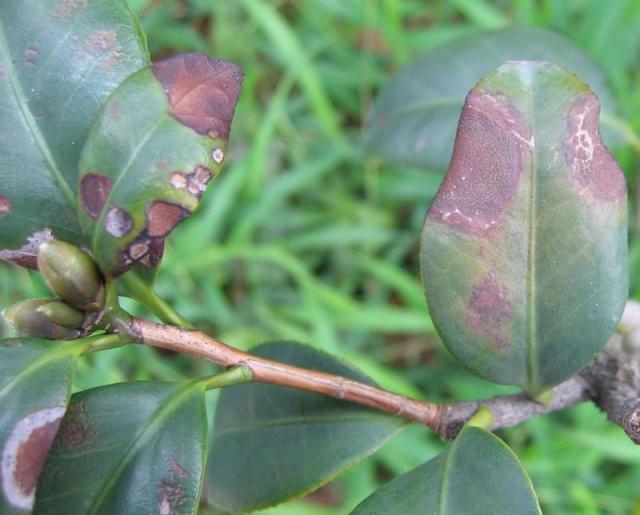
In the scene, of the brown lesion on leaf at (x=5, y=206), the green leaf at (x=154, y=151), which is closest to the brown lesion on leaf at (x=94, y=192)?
the green leaf at (x=154, y=151)

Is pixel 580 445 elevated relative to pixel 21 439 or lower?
lower

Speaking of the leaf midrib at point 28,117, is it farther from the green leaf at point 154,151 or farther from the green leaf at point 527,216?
the green leaf at point 527,216

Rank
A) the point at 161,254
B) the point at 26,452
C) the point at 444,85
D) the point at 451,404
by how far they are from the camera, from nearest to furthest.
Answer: the point at 26,452 → the point at 161,254 → the point at 451,404 → the point at 444,85

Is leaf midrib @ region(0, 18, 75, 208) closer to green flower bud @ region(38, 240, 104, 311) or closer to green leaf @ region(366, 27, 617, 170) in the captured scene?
green flower bud @ region(38, 240, 104, 311)

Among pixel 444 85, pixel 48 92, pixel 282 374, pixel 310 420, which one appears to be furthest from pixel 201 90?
pixel 444 85

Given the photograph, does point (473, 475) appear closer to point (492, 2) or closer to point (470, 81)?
point (470, 81)

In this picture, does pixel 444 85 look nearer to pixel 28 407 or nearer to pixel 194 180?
pixel 194 180

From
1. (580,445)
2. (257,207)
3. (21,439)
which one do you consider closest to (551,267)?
(21,439)
